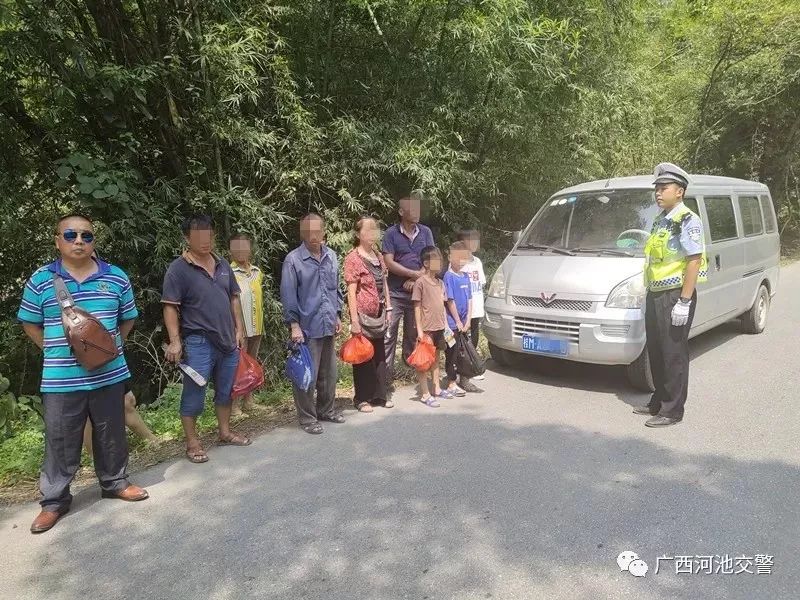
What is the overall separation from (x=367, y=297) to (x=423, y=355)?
73 centimetres

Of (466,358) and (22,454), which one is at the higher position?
(466,358)

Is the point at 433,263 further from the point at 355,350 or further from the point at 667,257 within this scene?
the point at 667,257

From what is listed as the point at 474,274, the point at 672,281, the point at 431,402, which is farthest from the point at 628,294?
the point at 431,402

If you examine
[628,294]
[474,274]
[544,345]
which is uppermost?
[474,274]

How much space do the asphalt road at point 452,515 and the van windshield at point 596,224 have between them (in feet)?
5.29

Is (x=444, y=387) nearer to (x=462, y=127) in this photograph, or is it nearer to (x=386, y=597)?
(x=386, y=597)

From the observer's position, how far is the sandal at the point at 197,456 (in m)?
3.92

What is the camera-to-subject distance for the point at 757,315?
7.25 meters

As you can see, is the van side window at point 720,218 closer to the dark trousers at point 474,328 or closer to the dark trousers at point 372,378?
the dark trousers at point 474,328

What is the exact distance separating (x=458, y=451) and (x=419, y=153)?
3.84m

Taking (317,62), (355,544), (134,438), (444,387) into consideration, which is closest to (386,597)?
(355,544)

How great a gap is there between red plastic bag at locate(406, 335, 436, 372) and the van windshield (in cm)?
173

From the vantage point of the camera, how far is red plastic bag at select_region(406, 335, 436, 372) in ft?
16.3

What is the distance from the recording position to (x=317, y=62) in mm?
6684
